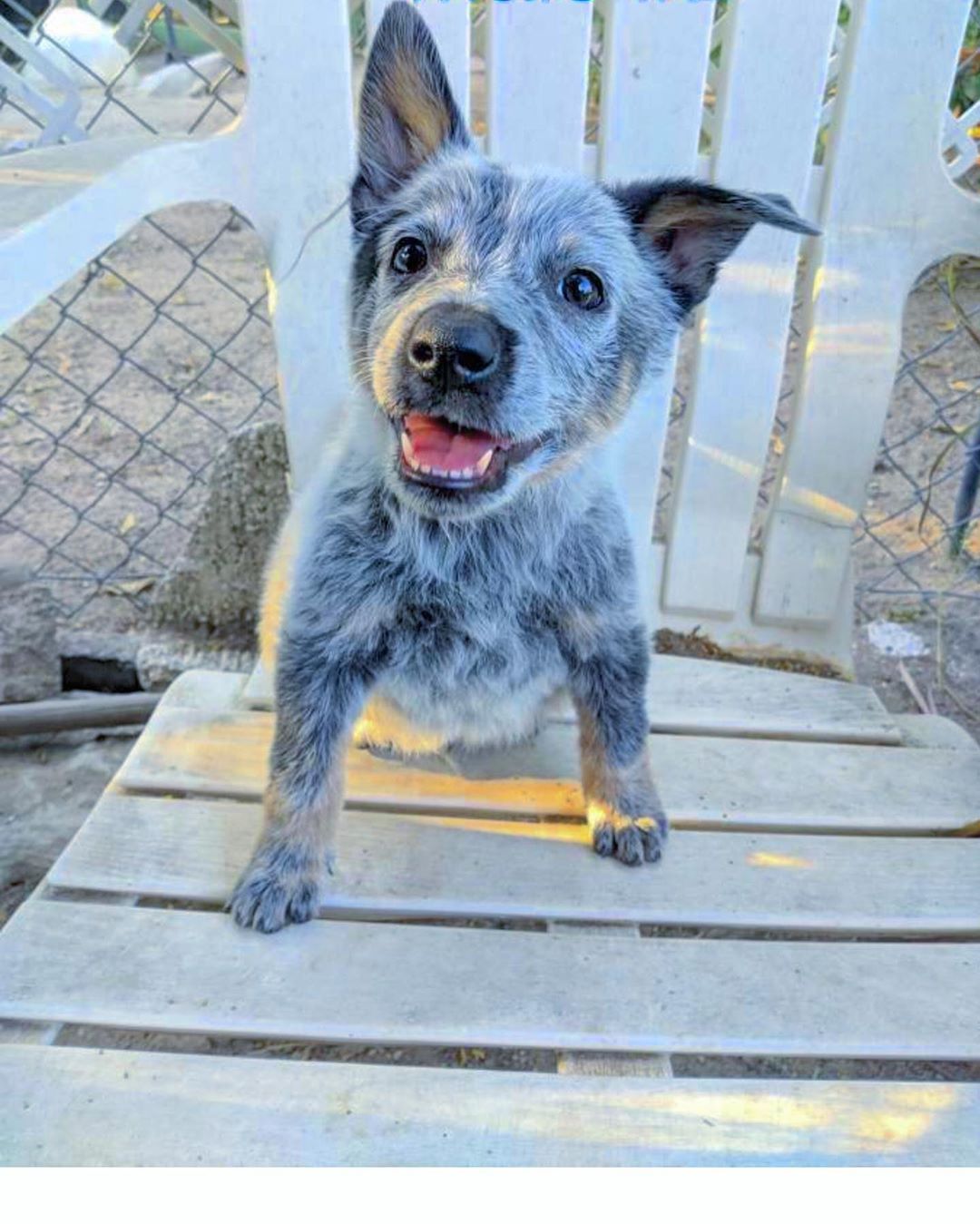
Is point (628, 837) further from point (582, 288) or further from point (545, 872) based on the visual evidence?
point (582, 288)

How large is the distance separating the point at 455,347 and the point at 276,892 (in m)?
0.95

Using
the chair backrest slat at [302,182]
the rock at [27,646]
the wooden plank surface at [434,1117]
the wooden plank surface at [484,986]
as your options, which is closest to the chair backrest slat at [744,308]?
the chair backrest slat at [302,182]

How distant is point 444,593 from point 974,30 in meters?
4.34

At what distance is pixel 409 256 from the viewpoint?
1.71m

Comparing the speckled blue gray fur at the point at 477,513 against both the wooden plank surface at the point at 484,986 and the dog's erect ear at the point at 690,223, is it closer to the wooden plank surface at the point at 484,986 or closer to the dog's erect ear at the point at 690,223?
the dog's erect ear at the point at 690,223

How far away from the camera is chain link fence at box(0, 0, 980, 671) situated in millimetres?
2879

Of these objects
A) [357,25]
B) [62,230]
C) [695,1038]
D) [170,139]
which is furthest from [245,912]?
[357,25]

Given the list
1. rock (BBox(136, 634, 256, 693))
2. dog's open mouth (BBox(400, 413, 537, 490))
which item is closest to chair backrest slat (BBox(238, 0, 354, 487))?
dog's open mouth (BBox(400, 413, 537, 490))

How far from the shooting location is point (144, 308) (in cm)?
495

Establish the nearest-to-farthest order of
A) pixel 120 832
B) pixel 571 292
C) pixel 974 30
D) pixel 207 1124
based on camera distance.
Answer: pixel 207 1124
pixel 571 292
pixel 120 832
pixel 974 30

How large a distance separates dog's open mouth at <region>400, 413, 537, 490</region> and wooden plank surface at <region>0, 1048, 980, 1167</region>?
2.81 feet

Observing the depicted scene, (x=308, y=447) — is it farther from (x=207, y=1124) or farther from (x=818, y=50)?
(x=207, y=1124)

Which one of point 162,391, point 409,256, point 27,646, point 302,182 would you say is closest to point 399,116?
point 409,256

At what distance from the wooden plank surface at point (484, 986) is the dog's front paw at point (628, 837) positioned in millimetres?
191
